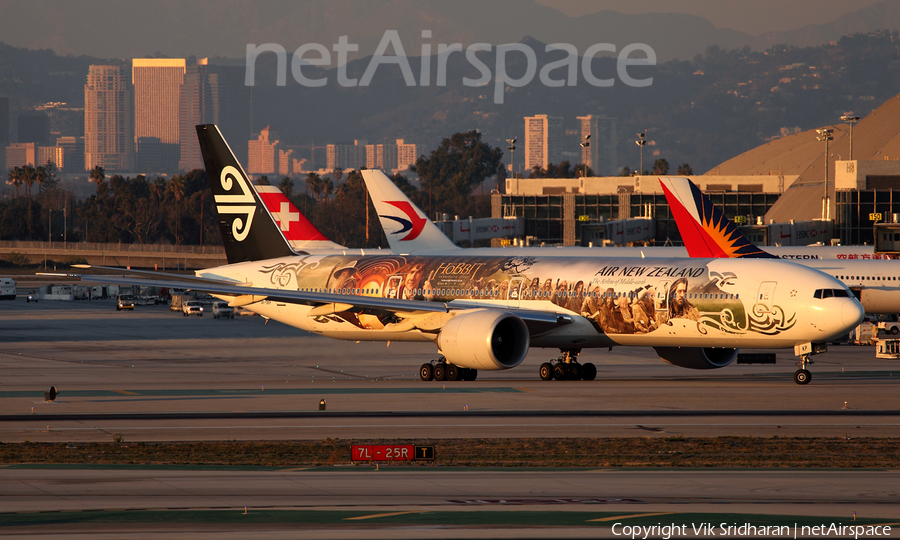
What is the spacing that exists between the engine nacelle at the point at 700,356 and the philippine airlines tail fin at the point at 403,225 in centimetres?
2405

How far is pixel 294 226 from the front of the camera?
190 feet

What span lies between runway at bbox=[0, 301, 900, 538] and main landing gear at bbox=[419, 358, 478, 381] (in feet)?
2.52

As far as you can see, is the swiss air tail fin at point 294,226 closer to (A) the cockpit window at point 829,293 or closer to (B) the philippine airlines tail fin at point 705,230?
(B) the philippine airlines tail fin at point 705,230

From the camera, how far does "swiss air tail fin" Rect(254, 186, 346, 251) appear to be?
5578 cm

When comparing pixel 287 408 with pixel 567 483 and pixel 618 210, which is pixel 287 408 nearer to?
pixel 567 483

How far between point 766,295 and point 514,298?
955cm

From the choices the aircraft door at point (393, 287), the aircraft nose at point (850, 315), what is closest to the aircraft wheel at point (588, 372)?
the aircraft door at point (393, 287)

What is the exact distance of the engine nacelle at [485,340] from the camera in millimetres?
36688

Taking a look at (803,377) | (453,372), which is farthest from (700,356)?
(453,372)

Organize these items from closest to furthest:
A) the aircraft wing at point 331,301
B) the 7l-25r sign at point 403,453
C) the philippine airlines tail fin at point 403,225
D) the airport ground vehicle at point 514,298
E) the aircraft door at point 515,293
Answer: the 7l-25r sign at point 403,453 → the airport ground vehicle at point 514,298 → the aircraft wing at point 331,301 → the aircraft door at point 515,293 → the philippine airlines tail fin at point 403,225

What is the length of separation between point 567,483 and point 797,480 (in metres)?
4.27

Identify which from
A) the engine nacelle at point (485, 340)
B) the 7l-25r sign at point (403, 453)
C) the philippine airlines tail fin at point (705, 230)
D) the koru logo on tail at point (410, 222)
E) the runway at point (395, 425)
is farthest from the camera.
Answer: the koru logo on tail at point (410, 222)

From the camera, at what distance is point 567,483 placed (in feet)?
63.7

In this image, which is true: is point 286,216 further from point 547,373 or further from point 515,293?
point 547,373
